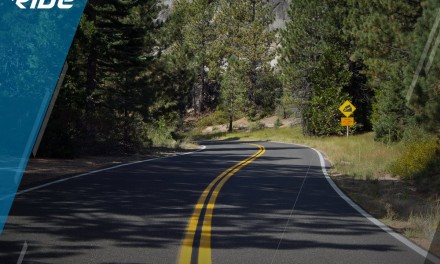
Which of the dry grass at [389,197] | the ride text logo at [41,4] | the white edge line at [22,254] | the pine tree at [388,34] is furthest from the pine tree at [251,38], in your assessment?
the white edge line at [22,254]

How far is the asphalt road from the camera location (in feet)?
18.6

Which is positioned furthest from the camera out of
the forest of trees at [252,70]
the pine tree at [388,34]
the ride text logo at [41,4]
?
the pine tree at [388,34]

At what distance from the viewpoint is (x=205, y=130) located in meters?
72.4

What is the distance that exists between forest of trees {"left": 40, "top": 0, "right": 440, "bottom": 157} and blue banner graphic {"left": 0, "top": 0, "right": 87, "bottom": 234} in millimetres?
642

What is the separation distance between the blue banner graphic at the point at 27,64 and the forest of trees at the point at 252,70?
0.64m

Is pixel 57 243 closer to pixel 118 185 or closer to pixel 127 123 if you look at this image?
pixel 118 185

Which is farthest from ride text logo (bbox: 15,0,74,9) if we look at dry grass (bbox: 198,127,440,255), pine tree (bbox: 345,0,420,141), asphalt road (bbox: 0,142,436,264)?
pine tree (bbox: 345,0,420,141)

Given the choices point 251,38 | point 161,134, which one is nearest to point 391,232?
point 161,134

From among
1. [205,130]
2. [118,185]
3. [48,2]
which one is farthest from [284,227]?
[205,130]

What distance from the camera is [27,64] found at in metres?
17.6

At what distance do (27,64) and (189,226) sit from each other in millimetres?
13143

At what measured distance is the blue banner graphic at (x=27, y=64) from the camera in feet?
55.7

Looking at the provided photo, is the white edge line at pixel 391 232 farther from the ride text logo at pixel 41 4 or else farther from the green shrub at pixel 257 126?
the green shrub at pixel 257 126

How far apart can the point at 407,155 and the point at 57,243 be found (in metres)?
13.9
